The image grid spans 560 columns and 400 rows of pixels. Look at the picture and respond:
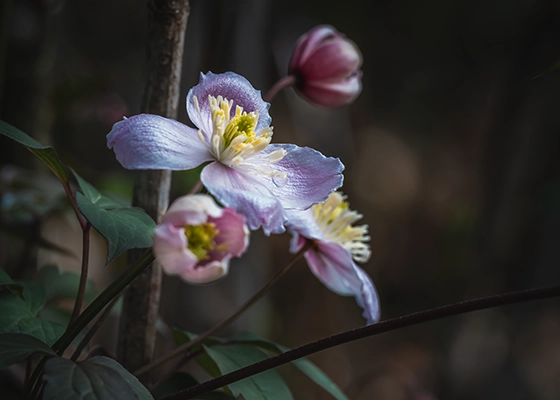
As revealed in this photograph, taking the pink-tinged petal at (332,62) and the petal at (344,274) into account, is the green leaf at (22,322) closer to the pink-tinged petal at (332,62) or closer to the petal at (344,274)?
the petal at (344,274)

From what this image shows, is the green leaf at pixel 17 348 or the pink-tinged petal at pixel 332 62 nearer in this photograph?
the green leaf at pixel 17 348

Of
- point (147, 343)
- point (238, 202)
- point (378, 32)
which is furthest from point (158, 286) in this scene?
point (378, 32)

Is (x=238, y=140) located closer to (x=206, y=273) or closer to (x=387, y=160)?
(x=206, y=273)

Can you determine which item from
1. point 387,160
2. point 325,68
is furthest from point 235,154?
point 387,160

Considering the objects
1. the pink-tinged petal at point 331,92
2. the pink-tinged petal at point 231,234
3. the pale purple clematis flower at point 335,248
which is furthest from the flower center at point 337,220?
the pink-tinged petal at point 231,234

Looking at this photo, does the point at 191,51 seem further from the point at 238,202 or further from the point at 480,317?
the point at 480,317

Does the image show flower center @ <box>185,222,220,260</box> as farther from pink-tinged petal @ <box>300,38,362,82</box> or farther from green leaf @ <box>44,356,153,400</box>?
pink-tinged petal @ <box>300,38,362,82</box>

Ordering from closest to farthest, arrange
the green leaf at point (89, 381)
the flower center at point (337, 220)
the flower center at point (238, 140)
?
1. the green leaf at point (89, 381)
2. the flower center at point (238, 140)
3. the flower center at point (337, 220)
